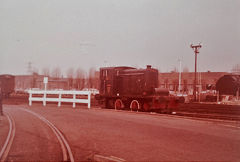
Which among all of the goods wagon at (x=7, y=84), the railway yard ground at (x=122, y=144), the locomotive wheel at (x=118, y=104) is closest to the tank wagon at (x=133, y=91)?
the locomotive wheel at (x=118, y=104)

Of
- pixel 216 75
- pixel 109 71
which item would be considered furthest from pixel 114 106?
pixel 216 75

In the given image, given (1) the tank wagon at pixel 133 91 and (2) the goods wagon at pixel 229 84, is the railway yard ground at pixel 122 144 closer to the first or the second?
(1) the tank wagon at pixel 133 91

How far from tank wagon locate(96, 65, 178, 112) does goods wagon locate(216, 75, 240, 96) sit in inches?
887

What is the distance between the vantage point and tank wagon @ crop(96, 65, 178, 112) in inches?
653

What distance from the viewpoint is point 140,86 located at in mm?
17812

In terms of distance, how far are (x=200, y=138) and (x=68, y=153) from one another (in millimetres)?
4214

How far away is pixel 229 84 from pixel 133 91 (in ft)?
86.8

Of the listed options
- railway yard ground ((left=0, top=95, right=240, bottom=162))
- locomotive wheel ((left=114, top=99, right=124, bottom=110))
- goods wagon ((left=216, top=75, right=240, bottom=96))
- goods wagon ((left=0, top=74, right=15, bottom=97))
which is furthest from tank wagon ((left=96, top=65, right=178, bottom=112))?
goods wagon ((left=216, top=75, right=240, bottom=96))

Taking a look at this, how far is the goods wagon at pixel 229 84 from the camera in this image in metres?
36.7

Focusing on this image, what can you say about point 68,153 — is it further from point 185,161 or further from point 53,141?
point 185,161

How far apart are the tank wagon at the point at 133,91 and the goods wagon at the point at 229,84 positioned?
73.9ft

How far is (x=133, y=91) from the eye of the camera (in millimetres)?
18391

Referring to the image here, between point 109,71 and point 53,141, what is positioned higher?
point 109,71

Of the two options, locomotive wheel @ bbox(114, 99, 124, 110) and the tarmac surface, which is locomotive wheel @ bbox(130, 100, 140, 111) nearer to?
locomotive wheel @ bbox(114, 99, 124, 110)
